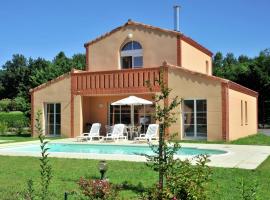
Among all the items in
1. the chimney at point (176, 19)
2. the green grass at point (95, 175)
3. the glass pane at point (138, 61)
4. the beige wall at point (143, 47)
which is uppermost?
the chimney at point (176, 19)

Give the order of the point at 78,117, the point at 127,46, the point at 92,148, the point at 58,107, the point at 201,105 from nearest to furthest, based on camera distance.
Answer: the point at 92,148
the point at 201,105
the point at 78,117
the point at 58,107
the point at 127,46

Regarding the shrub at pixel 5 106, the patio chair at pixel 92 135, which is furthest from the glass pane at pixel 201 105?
the shrub at pixel 5 106

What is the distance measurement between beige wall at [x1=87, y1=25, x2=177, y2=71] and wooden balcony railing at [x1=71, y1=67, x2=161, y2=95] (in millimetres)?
2604

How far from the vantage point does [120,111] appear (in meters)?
27.6

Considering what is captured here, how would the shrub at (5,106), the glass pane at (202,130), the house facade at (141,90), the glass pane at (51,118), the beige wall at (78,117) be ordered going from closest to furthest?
the house facade at (141,90) → the glass pane at (202,130) → the beige wall at (78,117) → the glass pane at (51,118) → the shrub at (5,106)

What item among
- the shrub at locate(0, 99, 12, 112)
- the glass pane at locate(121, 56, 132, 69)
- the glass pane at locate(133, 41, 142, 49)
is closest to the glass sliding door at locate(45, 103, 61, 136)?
the glass pane at locate(121, 56, 132, 69)

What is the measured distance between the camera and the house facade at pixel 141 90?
896 inches

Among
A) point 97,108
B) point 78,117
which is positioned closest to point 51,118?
point 78,117

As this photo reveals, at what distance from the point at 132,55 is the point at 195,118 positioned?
739cm

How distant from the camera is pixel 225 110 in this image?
22.1 meters

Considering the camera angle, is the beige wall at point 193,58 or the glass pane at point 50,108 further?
the glass pane at point 50,108

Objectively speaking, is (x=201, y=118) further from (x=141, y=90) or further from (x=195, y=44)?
(x=195, y=44)

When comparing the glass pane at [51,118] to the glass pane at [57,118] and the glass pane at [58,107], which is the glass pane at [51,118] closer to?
the glass pane at [57,118]

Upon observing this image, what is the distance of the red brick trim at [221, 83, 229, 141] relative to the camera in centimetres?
2206
